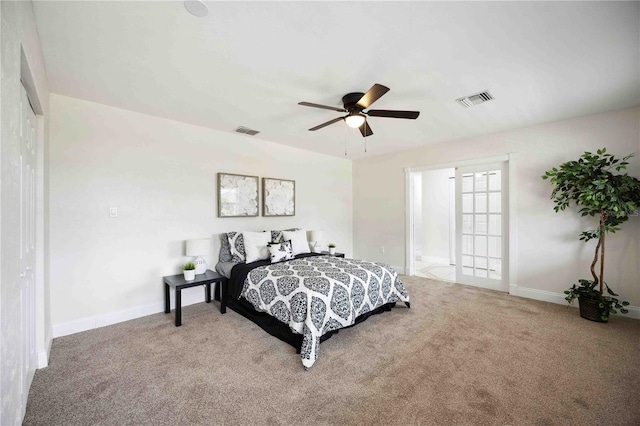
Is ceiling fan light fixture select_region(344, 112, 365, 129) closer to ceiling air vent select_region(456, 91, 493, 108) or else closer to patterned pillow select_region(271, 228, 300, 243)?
ceiling air vent select_region(456, 91, 493, 108)

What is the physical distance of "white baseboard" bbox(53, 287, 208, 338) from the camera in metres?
2.76

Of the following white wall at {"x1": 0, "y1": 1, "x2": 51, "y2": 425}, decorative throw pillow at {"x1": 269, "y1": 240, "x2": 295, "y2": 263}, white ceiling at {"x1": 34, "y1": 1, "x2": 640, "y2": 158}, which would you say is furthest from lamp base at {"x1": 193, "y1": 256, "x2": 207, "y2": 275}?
white wall at {"x1": 0, "y1": 1, "x2": 51, "y2": 425}

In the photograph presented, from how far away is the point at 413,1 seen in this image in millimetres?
1584

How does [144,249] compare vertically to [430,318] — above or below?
above

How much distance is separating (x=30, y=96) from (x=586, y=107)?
5.52 metres

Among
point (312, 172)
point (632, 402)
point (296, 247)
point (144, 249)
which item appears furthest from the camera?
point (312, 172)

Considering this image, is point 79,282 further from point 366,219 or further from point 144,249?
point 366,219

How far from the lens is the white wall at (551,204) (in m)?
3.17

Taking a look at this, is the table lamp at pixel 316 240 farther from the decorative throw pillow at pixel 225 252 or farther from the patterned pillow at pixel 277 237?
the decorative throw pillow at pixel 225 252

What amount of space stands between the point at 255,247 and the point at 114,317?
5.90 feet

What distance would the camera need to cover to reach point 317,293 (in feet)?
8.07

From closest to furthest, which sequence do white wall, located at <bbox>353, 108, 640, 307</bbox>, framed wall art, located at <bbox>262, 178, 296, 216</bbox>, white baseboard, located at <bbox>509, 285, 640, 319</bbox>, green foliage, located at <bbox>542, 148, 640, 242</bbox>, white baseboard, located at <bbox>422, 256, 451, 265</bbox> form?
1. green foliage, located at <bbox>542, 148, 640, 242</bbox>
2. white wall, located at <bbox>353, 108, 640, 307</bbox>
3. white baseboard, located at <bbox>509, 285, 640, 319</bbox>
4. framed wall art, located at <bbox>262, 178, 296, 216</bbox>
5. white baseboard, located at <bbox>422, 256, 451, 265</bbox>

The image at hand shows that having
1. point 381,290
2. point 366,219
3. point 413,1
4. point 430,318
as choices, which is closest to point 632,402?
point 430,318

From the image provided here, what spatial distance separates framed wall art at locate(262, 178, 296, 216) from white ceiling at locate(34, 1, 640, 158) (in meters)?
1.48
